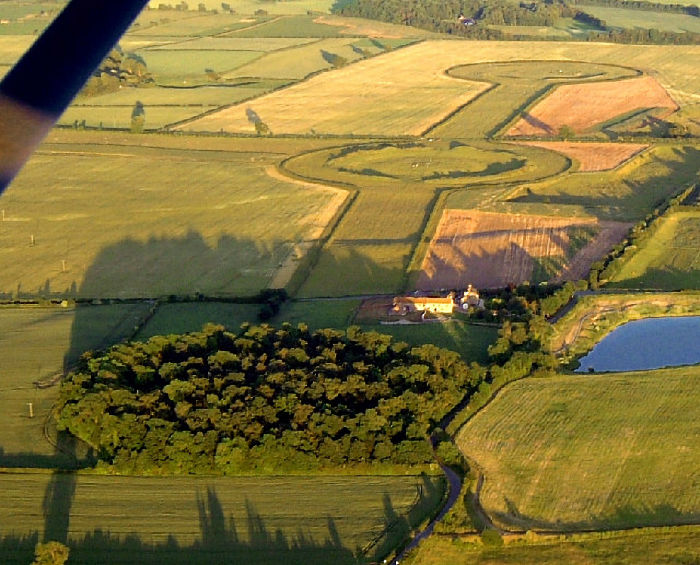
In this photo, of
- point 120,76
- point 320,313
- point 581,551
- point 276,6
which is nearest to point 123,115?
point 120,76

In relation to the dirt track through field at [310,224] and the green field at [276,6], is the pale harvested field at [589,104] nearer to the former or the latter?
the dirt track through field at [310,224]

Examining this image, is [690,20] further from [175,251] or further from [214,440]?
[214,440]

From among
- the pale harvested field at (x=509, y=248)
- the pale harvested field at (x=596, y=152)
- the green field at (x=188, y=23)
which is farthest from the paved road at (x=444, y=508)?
the green field at (x=188, y=23)

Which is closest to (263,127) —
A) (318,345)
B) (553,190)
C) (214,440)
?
(553,190)

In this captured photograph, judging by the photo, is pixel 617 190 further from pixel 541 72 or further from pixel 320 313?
pixel 541 72

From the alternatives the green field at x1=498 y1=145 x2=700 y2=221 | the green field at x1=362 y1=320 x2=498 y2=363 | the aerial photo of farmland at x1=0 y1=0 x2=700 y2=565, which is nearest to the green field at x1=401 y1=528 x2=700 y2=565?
the aerial photo of farmland at x1=0 y1=0 x2=700 y2=565

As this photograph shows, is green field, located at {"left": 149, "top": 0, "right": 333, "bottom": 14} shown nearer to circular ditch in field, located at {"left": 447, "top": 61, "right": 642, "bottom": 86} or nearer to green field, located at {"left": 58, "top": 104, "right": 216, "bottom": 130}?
circular ditch in field, located at {"left": 447, "top": 61, "right": 642, "bottom": 86}
